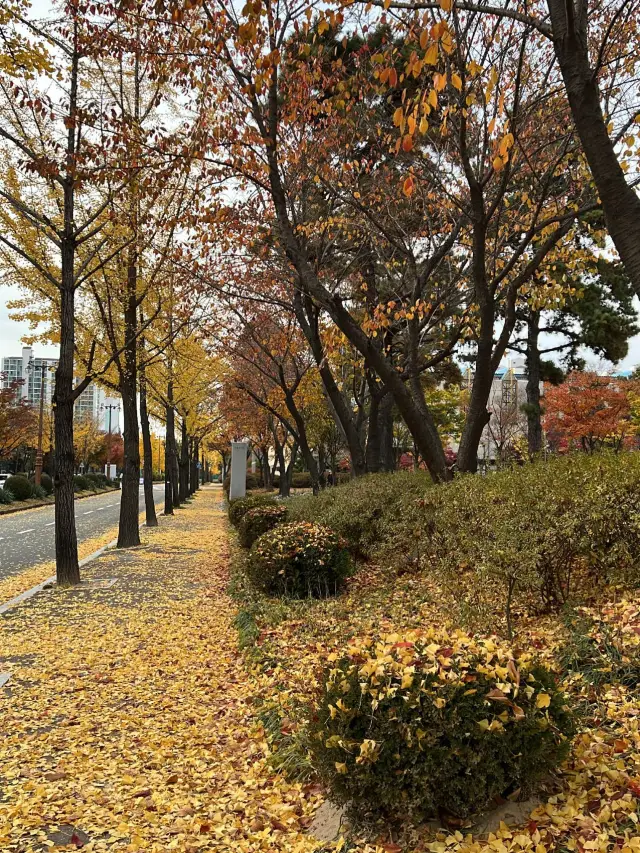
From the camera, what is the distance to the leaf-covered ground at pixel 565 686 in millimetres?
2299

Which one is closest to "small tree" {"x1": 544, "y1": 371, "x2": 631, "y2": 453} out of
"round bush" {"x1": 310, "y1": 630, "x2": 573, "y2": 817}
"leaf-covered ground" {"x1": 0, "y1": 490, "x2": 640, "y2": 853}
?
"leaf-covered ground" {"x1": 0, "y1": 490, "x2": 640, "y2": 853}

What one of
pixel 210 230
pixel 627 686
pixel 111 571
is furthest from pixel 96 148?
pixel 627 686

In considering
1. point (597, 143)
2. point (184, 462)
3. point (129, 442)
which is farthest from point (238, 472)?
point (597, 143)

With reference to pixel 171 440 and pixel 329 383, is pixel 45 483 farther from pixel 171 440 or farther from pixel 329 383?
pixel 329 383

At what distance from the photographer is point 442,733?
8.09ft

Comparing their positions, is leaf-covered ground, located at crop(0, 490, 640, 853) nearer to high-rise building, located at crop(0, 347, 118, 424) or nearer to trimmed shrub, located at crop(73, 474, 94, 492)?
high-rise building, located at crop(0, 347, 118, 424)

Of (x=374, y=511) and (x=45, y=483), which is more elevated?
(x=45, y=483)

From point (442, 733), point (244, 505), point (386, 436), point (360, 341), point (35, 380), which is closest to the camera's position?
point (442, 733)

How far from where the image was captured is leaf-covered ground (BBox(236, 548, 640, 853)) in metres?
2.30

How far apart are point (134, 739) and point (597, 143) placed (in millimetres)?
4479

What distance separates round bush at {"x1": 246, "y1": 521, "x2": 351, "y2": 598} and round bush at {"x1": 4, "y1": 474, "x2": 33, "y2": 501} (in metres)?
25.4

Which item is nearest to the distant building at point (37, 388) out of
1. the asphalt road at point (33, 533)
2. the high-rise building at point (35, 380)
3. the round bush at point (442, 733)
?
the high-rise building at point (35, 380)

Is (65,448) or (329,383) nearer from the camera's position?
(65,448)

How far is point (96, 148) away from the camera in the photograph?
24.7ft
